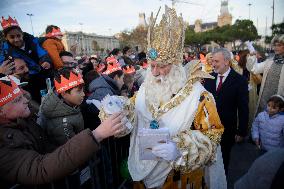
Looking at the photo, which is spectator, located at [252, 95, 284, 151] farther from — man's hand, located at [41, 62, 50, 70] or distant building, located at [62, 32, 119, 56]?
distant building, located at [62, 32, 119, 56]

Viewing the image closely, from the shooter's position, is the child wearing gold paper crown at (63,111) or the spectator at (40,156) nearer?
the spectator at (40,156)

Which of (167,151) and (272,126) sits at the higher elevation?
(167,151)

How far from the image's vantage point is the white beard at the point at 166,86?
289 cm

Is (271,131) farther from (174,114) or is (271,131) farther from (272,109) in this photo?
(174,114)

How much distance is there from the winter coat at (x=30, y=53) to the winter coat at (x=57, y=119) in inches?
73.5

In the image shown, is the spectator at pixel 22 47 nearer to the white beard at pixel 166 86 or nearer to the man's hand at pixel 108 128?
the white beard at pixel 166 86

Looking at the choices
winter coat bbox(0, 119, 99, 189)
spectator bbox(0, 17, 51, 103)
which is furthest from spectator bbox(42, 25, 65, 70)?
winter coat bbox(0, 119, 99, 189)

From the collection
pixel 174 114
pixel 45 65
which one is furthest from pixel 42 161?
pixel 45 65

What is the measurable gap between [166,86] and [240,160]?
151 inches

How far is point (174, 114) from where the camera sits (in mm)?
2729

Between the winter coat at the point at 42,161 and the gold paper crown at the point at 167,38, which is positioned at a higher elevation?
the gold paper crown at the point at 167,38

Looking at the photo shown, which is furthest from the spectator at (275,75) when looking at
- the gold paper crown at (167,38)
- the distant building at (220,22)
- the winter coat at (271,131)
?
the distant building at (220,22)

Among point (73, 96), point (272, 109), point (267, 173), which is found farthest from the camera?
point (272, 109)

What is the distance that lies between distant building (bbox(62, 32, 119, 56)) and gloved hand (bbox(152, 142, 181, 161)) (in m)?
67.1
